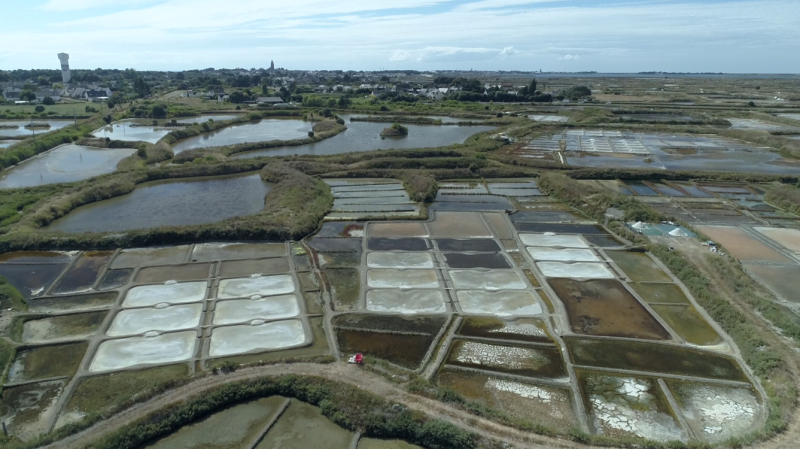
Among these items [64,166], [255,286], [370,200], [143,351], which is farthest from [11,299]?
[64,166]

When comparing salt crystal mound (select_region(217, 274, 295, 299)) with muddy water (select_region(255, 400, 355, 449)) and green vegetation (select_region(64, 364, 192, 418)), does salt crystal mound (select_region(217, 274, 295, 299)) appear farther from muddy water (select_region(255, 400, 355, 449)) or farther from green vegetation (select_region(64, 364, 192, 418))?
muddy water (select_region(255, 400, 355, 449))

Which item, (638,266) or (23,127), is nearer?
(638,266)

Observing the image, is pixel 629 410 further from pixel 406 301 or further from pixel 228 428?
pixel 228 428

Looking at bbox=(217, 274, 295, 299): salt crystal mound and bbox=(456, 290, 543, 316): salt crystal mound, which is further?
bbox=(217, 274, 295, 299): salt crystal mound

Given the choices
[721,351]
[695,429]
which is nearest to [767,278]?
[721,351]

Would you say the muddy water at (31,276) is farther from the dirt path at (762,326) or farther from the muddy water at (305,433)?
the dirt path at (762,326)

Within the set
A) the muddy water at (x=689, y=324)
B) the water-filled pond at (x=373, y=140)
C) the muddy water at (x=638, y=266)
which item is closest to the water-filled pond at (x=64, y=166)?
the water-filled pond at (x=373, y=140)

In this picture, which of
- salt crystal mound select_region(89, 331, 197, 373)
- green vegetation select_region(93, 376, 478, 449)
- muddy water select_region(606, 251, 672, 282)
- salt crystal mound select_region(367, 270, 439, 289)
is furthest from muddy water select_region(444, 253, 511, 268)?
salt crystal mound select_region(89, 331, 197, 373)
